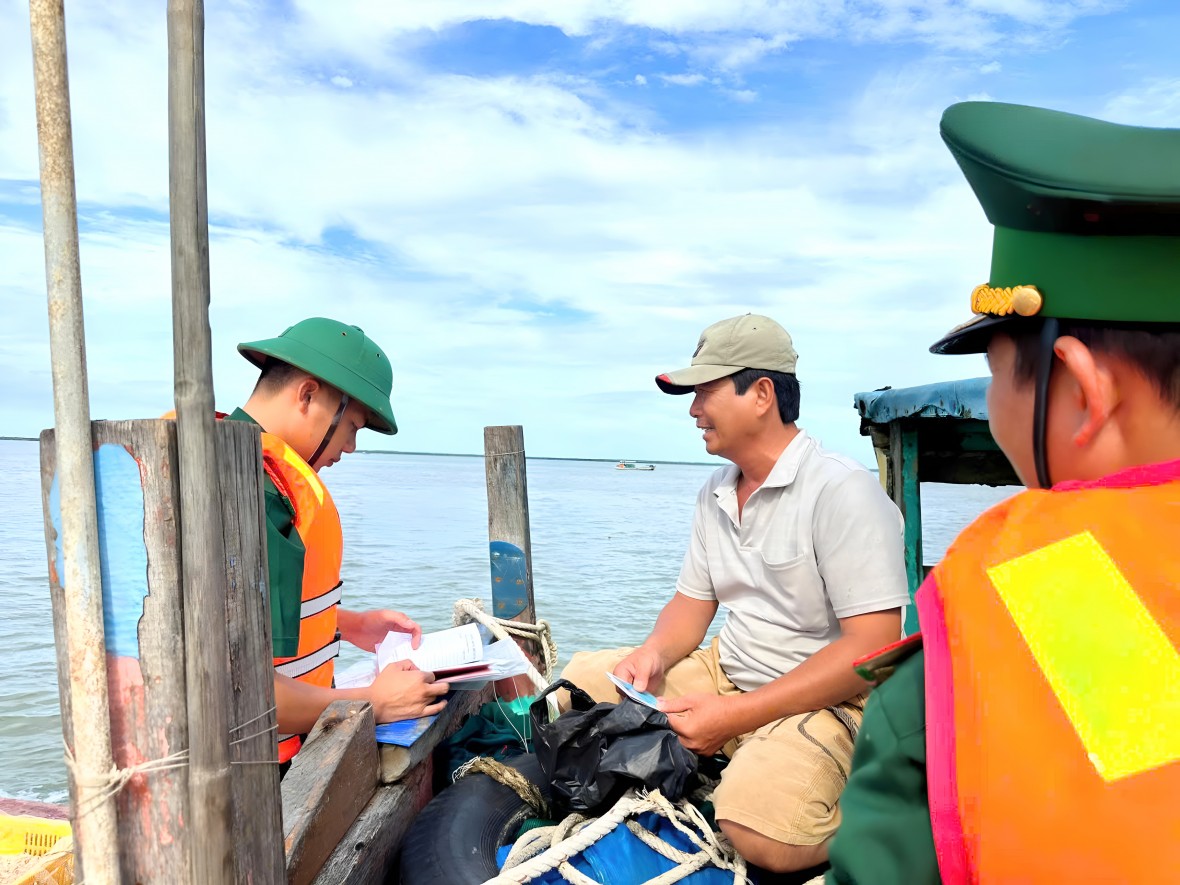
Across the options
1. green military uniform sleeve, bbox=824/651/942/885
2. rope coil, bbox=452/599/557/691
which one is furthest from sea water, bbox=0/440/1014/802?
green military uniform sleeve, bbox=824/651/942/885

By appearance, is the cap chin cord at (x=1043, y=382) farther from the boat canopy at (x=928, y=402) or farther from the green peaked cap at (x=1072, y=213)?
the boat canopy at (x=928, y=402)

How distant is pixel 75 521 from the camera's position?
1.45 m

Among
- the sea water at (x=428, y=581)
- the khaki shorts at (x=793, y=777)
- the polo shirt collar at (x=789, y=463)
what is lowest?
the sea water at (x=428, y=581)

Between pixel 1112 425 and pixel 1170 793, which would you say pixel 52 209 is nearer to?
pixel 1112 425

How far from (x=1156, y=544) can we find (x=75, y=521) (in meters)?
1.54

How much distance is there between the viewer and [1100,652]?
2.42 feet

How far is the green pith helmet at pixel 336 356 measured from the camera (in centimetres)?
263

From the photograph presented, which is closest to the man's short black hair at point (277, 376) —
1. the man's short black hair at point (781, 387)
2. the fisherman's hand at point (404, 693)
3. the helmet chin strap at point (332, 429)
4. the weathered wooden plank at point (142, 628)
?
the helmet chin strap at point (332, 429)

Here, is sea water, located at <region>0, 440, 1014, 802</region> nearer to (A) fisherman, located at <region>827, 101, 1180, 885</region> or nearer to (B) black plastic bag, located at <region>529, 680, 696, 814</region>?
(B) black plastic bag, located at <region>529, 680, 696, 814</region>

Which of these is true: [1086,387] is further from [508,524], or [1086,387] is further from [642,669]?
[508,524]

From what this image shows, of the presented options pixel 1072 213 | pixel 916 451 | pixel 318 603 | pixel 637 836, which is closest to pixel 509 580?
pixel 318 603

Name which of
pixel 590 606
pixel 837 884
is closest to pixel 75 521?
pixel 837 884

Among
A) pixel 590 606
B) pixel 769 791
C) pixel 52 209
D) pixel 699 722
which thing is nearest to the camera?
pixel 52 209

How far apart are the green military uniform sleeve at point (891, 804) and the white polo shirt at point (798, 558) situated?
1.78 meters
